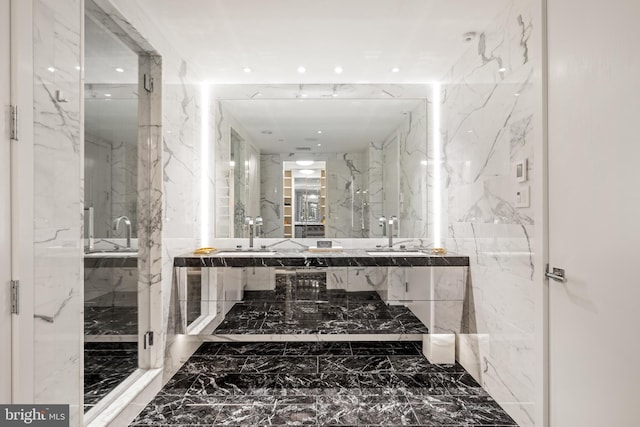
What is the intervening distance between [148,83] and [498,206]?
2483 mm

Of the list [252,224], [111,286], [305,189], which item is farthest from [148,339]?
[305,189]

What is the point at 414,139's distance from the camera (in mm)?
3521

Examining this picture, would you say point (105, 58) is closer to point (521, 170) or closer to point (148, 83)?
point (148, 83)

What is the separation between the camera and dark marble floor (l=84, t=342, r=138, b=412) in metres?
1.81

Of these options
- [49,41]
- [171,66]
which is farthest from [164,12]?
[49,41]

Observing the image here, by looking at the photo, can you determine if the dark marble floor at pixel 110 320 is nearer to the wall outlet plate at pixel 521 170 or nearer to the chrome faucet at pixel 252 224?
the chrome faucet at pixel 252 224

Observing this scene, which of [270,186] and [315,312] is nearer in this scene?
[315,312]

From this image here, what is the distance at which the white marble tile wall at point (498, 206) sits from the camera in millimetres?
1971

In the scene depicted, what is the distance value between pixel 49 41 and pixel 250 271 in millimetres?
1863

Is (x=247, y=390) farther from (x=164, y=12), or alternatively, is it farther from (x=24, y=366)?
(x=164, y=12)

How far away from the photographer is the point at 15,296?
4.29 feet

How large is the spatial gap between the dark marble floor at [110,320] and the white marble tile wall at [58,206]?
133mm

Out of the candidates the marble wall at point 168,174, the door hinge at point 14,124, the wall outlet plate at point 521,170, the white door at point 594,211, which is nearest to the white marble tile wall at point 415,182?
the wall outlet plate at point 521,170

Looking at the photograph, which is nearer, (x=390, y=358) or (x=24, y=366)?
(x=24, y=366)
